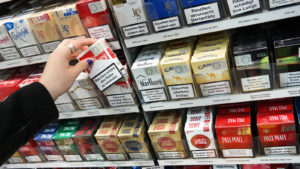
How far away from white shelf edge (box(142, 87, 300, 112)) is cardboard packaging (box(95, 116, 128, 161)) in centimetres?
31

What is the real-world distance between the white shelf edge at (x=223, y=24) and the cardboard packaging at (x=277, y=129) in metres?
0.52

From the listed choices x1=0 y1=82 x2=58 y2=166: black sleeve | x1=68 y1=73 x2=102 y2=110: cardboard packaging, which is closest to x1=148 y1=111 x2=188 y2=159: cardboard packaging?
x1=68 y1=73 x2=102 y2=110: cardboard packaging

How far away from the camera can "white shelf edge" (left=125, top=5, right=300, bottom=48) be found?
48.8 inches

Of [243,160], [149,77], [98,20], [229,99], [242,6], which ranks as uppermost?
[98,20]

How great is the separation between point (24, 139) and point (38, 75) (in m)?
0.70

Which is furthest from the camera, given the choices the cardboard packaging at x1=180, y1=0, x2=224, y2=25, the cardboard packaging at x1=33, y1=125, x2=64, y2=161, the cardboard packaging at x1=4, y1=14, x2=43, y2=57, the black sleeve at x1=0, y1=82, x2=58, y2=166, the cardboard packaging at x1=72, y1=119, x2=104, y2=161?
the cardboard packaging at x1=33, y1=125, x2=64, y2=161

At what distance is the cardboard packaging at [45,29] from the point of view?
156 cm

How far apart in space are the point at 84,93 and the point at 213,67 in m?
0.80

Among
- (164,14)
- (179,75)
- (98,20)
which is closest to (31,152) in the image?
(98,20)

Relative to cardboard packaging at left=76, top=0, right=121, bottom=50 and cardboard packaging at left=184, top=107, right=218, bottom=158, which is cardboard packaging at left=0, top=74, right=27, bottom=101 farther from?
cardboard packaging at left=184, top=107, right=218, bottom=158

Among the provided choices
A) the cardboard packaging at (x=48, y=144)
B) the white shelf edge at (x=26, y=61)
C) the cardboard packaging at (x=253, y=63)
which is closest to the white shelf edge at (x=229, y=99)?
the cardboard packaging at (x=253, y=63)

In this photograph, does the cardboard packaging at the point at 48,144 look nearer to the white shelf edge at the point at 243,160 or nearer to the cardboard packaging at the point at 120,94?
the cardboard packaging at the point at 120,94

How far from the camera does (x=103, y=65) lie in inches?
57.9

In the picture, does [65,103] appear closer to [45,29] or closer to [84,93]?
[84,93]
